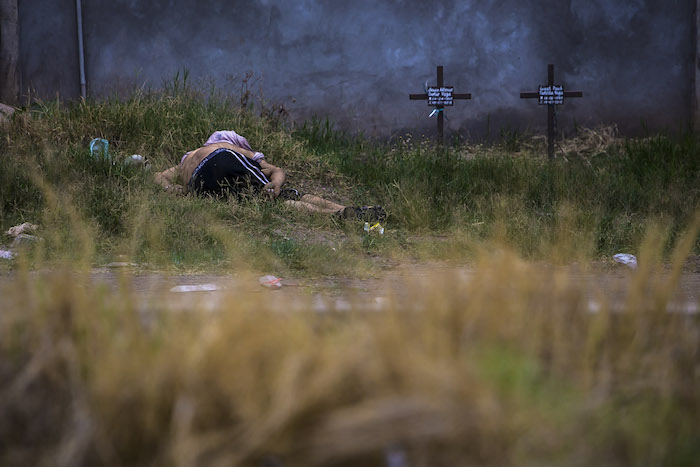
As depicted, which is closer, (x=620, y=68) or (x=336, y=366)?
(x=336, y=366)

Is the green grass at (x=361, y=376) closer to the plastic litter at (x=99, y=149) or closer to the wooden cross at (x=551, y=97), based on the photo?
the plastic litter at (x=99, y=149)

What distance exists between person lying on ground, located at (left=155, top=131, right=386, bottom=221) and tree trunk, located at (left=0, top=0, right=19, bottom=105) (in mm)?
3807

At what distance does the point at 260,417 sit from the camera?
1.11 metres

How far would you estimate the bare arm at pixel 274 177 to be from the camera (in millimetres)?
6871

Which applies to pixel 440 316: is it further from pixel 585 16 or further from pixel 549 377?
pixel 585 16

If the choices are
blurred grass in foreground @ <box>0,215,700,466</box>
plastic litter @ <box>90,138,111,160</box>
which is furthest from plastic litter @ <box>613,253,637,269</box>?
plastic litter @ <box>90,138,111,160</box>

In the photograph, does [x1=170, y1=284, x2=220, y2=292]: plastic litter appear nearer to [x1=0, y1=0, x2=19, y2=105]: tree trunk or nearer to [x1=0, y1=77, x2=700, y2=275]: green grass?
[x1=0, y1=77, x2=700, y2=275]: green grass

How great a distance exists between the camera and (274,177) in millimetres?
7137

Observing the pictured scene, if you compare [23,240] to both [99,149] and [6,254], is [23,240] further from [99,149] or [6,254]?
[99,149]

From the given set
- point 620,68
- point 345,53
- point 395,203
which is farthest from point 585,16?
point 395,203

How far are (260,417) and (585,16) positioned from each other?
32.8ft

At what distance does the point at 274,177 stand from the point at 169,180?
99 cm

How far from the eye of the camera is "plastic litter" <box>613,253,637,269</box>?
4.94 meters

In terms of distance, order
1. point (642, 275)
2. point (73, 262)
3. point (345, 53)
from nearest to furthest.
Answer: point (642, 275) → point (73, 262) → point (345, 53)
